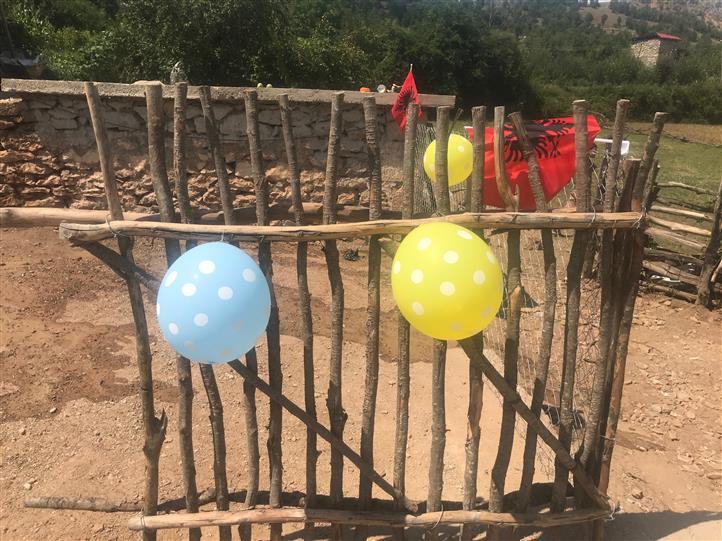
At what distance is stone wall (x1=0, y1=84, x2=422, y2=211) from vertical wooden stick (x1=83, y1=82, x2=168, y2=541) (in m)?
3.84

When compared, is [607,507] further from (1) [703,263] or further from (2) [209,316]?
(1) [703,263]

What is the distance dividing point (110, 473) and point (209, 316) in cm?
213

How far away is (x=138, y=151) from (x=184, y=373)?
15.0 feet

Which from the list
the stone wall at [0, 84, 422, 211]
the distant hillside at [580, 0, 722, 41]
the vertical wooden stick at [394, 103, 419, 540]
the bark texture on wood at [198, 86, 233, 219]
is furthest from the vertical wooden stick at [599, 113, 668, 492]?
the distant hillside at [580, 0, 722, 41]

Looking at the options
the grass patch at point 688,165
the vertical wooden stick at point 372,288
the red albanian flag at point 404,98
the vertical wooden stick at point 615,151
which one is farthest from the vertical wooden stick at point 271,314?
the grass patch at point 688,165

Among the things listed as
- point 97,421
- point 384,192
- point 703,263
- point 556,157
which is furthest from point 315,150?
point 703,263

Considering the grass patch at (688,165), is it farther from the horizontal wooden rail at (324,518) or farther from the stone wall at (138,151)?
the horizontal wooden rail at (324,518)

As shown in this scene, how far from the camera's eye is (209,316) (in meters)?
1.83

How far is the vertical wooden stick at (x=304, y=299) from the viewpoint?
244 cm

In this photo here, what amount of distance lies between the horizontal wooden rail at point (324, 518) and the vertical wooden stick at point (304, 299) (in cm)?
11

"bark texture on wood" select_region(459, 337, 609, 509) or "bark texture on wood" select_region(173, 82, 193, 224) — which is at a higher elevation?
"bark texture on wood" select_region(173, 82, 193, 224)

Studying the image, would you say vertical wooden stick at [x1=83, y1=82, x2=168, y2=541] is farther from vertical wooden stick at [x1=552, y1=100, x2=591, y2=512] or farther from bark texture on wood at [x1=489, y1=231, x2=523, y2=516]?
vertical wooden stick at [x1=552, y1=100, x2=591, y2=512]

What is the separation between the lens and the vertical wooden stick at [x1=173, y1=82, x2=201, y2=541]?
239 cm

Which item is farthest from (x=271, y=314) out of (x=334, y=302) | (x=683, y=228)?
(x=683, y=228)
